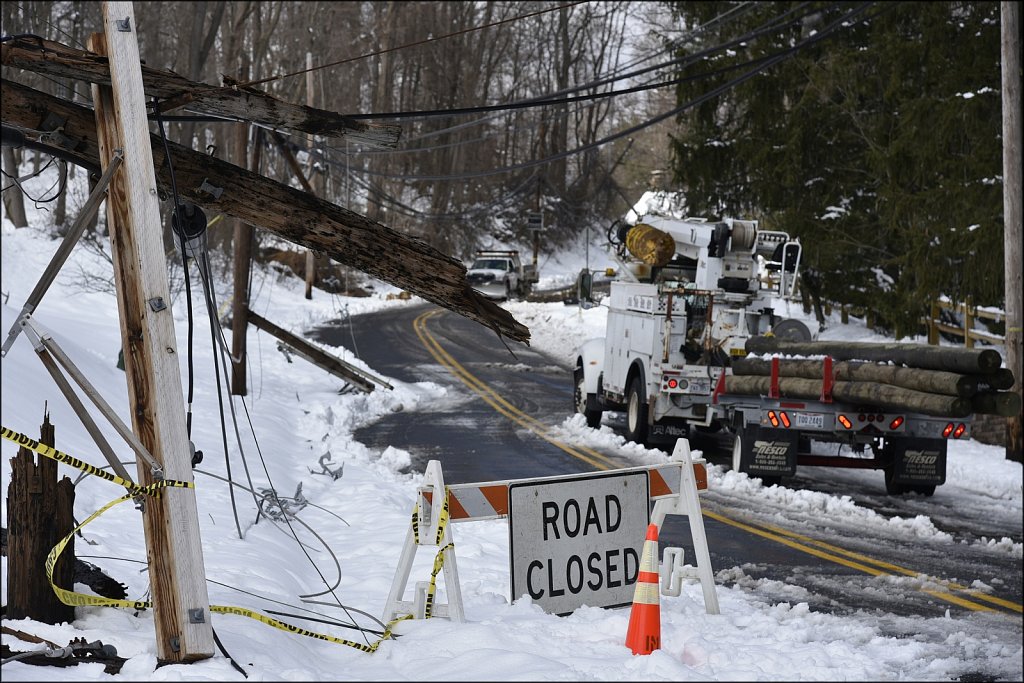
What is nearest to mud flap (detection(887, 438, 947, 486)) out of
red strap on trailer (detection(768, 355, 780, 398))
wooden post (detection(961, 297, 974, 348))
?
red strap on trailer (detection(768, 355, 780, 398))

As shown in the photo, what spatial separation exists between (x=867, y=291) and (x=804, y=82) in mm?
5498

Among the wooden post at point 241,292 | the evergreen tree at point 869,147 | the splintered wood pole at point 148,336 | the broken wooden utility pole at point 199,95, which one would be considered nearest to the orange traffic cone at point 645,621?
the splintered wood pole at point 148,336

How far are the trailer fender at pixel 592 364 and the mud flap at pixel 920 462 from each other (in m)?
6.59

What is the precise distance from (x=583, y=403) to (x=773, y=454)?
21.4 ft

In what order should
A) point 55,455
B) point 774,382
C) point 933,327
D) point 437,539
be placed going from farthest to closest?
point 933,327 → point 774,382 → point 437,539 → point 55,455

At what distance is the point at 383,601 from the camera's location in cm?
796

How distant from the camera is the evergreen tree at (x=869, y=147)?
19.9 meters

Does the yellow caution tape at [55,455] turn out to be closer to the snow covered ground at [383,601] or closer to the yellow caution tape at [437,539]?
the snow covered ground at [383,601]

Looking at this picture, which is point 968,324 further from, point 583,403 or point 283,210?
point 283,210

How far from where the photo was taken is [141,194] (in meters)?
5.52

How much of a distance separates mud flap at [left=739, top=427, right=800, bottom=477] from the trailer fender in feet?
18.8

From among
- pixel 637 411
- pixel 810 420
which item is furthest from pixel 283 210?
pixel 637 411

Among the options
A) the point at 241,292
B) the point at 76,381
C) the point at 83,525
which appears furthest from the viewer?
the point at 241,292

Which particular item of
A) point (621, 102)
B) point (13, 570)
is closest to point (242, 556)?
point (13, 570)
